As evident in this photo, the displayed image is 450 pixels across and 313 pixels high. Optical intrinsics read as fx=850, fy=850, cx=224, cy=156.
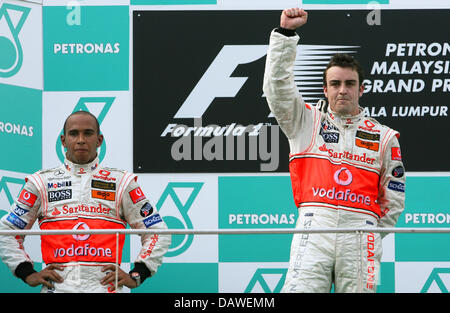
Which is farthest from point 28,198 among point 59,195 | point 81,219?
point 81,219

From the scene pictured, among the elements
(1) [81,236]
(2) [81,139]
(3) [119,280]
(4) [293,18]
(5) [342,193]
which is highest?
(4) [293,18]

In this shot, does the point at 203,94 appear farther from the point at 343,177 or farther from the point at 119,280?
the point at 119,280

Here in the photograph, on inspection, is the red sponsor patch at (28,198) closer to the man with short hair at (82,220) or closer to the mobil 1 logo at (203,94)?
the man with short hair at (82,220)

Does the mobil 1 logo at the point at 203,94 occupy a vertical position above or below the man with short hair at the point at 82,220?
above

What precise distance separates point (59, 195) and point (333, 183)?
1.06 meters

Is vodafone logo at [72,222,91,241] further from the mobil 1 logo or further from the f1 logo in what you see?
the f1 logo

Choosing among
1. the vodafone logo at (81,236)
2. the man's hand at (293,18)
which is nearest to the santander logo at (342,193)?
the man's hand at (293,18)

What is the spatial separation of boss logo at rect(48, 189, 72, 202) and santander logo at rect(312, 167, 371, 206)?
0.95 metres

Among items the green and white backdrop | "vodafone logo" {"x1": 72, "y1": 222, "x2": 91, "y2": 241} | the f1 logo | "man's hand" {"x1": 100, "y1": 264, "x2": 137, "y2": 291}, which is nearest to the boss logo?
"vodafone logo" {"x1": 72, "y1": 222, "x2": 91, "y2": 241}

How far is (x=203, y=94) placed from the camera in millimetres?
4391

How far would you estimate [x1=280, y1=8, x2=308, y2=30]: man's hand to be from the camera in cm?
310

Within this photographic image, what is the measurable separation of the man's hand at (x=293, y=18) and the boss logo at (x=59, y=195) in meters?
1.05

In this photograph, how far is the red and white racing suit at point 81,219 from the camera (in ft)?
10.4
